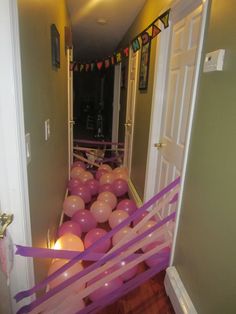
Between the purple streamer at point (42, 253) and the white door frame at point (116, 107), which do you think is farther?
the white door frame at point (116, 107)

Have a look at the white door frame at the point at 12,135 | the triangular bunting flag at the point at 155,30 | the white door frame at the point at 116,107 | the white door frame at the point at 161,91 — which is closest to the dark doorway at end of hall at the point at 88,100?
the white door frame at the point at 116,107

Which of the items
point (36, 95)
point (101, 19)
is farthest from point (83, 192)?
point (101, 19)

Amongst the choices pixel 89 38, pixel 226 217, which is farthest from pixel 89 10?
pixel 226 217

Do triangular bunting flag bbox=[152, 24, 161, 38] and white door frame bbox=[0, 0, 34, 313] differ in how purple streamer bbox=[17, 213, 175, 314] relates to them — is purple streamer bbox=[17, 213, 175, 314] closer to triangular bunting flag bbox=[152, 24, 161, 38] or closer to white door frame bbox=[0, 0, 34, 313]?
white door frame bbox=[0, 0, 34, 313]

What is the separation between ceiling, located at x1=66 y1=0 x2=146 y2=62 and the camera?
274cm

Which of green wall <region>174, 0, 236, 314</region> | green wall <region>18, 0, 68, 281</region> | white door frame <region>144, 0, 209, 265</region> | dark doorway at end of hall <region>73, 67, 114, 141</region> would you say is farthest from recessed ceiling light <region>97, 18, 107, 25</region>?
dark doorway at end of hall <region>73, 67, 114, 141</region>

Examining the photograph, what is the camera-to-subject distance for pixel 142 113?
8.68ft

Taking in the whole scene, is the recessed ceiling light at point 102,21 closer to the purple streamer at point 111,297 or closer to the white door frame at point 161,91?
the white door frame at point 161,91

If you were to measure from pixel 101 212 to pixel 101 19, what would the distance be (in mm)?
2854

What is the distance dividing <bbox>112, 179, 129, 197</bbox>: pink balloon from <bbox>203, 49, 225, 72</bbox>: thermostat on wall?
211cm

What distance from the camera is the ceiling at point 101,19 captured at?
2740 millimetres

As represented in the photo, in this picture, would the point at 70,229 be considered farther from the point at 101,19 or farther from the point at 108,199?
the point at 101,19

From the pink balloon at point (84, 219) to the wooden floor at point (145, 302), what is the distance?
767mm

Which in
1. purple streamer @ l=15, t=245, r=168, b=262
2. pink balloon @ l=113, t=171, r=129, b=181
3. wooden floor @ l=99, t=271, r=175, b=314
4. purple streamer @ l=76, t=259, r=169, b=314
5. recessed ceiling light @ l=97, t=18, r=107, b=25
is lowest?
wooden floor @ l=99, t=271, r=175, b=314
